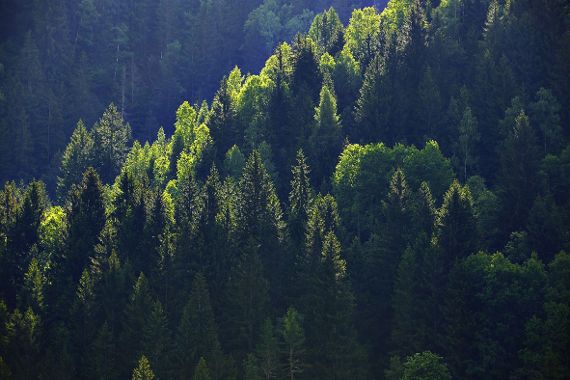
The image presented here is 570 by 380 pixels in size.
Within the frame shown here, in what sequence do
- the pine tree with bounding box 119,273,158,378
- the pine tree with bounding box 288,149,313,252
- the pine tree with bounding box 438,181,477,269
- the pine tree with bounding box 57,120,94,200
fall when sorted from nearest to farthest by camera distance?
the pine tree with bounding box 438,181,477,269
the pine tree with bounding box 119,273,158,378
the pine tree with bounding box 288,149,313,252
the pine tree with bounding box 57,120,94,200

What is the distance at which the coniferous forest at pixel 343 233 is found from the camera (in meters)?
111

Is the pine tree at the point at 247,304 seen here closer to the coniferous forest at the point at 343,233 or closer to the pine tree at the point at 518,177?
the coniferous forest at the point at 343,233

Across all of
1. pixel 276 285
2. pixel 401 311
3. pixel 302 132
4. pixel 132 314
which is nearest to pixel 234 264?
pixel 276 285

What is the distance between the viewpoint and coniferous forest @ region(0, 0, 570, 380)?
111062mm

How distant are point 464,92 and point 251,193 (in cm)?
3627

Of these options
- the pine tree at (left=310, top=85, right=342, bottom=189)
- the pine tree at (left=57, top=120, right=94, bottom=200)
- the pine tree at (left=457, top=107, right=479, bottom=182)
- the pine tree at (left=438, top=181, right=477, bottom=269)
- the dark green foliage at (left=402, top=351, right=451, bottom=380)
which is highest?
the pine tree at (left=57, top=120, right=94, bottom=200)

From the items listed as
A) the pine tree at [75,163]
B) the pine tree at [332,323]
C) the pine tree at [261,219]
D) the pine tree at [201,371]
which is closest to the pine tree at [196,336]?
the pine tree at [201,371]

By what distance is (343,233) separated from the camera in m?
129

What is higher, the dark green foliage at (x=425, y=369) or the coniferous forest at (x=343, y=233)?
the coniferous forest at (x=343, y=233)

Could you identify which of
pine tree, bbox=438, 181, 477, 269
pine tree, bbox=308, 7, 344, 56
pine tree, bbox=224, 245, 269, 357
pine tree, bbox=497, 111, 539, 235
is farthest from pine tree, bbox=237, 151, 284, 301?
pine tree, bbox=308, 7, 344, 56

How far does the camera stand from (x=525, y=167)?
127000mm

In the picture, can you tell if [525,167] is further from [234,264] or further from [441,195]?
[234,264]

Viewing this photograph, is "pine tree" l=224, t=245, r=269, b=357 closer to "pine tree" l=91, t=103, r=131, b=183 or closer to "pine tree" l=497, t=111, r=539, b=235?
"pine tree" l=497, t=111, r=539, b=235

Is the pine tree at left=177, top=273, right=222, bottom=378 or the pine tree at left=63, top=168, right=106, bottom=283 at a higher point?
the pine tree at left=63, top=168, right=106, bottom=283
